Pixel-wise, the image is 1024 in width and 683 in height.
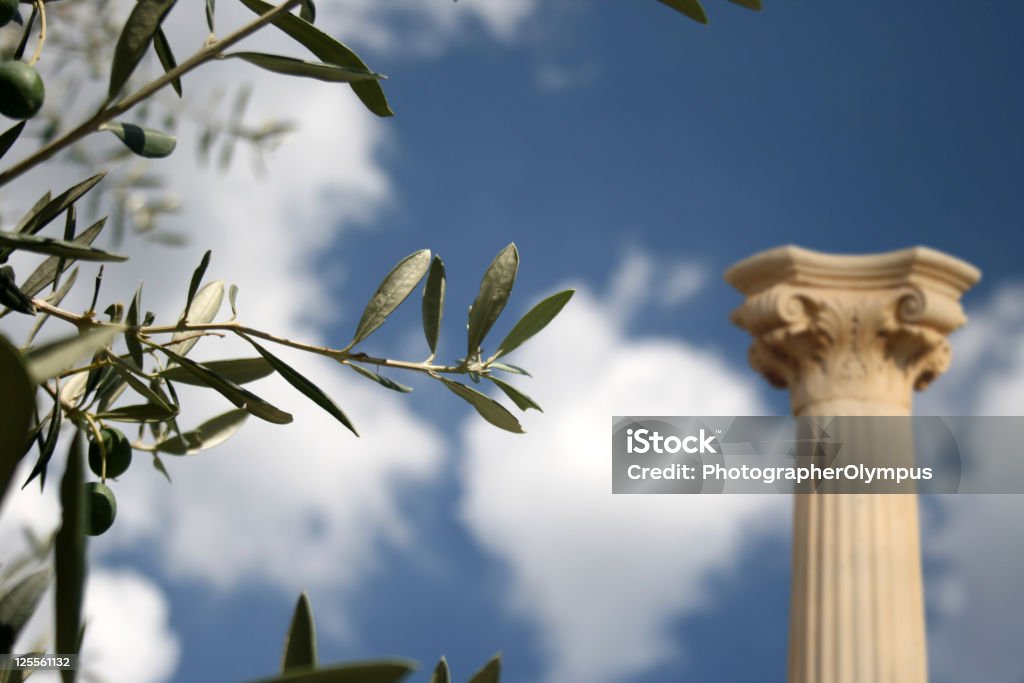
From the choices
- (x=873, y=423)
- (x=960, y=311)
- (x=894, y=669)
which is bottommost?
(x=894, y=669)

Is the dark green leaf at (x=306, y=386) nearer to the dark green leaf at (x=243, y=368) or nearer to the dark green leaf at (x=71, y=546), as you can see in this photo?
the dark green leaf at (x=243, y=368)

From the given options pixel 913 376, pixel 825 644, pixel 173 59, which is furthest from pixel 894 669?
pixel 173 59

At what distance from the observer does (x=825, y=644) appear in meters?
10.4

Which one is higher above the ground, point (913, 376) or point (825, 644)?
point (913, 376)

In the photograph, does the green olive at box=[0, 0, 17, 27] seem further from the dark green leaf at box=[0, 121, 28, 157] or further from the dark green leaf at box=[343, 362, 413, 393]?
the dark green leaf at box=[343, 362, 413, 393]

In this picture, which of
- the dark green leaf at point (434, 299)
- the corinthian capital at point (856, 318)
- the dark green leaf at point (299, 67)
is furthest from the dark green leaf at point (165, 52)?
the corinthian capital at point (856, 318)

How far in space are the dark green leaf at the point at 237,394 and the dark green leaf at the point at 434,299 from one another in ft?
0.79

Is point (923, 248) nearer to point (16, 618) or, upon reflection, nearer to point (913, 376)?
point (913, 376)

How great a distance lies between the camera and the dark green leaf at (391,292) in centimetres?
128

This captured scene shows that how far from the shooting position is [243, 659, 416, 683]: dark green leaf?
517 millimetres

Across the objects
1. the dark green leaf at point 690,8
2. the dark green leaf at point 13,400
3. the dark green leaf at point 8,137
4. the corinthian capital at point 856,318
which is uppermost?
the corinthian capital at point 856,318

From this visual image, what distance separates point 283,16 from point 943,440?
34.3 ft

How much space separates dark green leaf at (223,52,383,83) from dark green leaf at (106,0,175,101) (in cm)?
12

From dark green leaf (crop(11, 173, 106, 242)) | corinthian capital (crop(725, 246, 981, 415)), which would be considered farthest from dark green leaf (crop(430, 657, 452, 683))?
corinthian capital (crop(725, 246, 981, 415))
